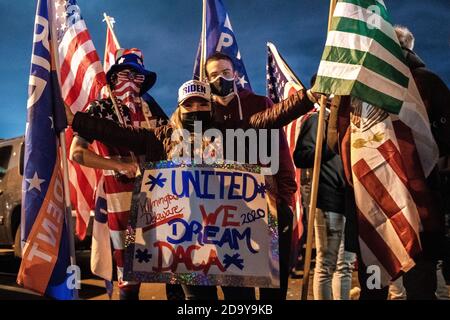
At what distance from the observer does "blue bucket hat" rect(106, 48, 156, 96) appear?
4.13 metres

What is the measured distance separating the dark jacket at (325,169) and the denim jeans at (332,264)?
9 centimetres

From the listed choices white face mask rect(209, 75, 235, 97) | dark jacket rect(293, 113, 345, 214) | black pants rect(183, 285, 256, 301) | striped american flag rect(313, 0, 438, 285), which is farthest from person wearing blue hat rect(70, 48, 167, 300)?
striped american flag rect(313, 0, 438, 285)

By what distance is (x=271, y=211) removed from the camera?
10.7ft

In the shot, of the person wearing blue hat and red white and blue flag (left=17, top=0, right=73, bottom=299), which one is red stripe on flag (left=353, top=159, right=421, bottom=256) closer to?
the person wearing blue hat

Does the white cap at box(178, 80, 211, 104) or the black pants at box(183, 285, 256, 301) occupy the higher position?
the white cap at box(178, 80, 211, 104)

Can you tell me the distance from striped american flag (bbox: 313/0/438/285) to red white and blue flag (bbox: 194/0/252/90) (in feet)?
6.20

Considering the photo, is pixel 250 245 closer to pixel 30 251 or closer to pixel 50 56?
pixel 30 251

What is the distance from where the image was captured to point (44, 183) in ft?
11.8

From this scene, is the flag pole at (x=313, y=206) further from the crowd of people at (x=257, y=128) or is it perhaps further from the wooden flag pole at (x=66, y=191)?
the wooden flag pole at (x=66, y=191)

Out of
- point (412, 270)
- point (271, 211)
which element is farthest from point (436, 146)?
point (271, 211)

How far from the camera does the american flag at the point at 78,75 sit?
14.7 ft

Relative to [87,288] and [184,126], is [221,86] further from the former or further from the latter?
[87,288]

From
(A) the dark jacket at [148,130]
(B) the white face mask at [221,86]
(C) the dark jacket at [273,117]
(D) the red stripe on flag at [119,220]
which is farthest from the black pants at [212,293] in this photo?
(B) the white face mask at [221,86]

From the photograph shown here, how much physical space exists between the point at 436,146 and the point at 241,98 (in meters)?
1.52
